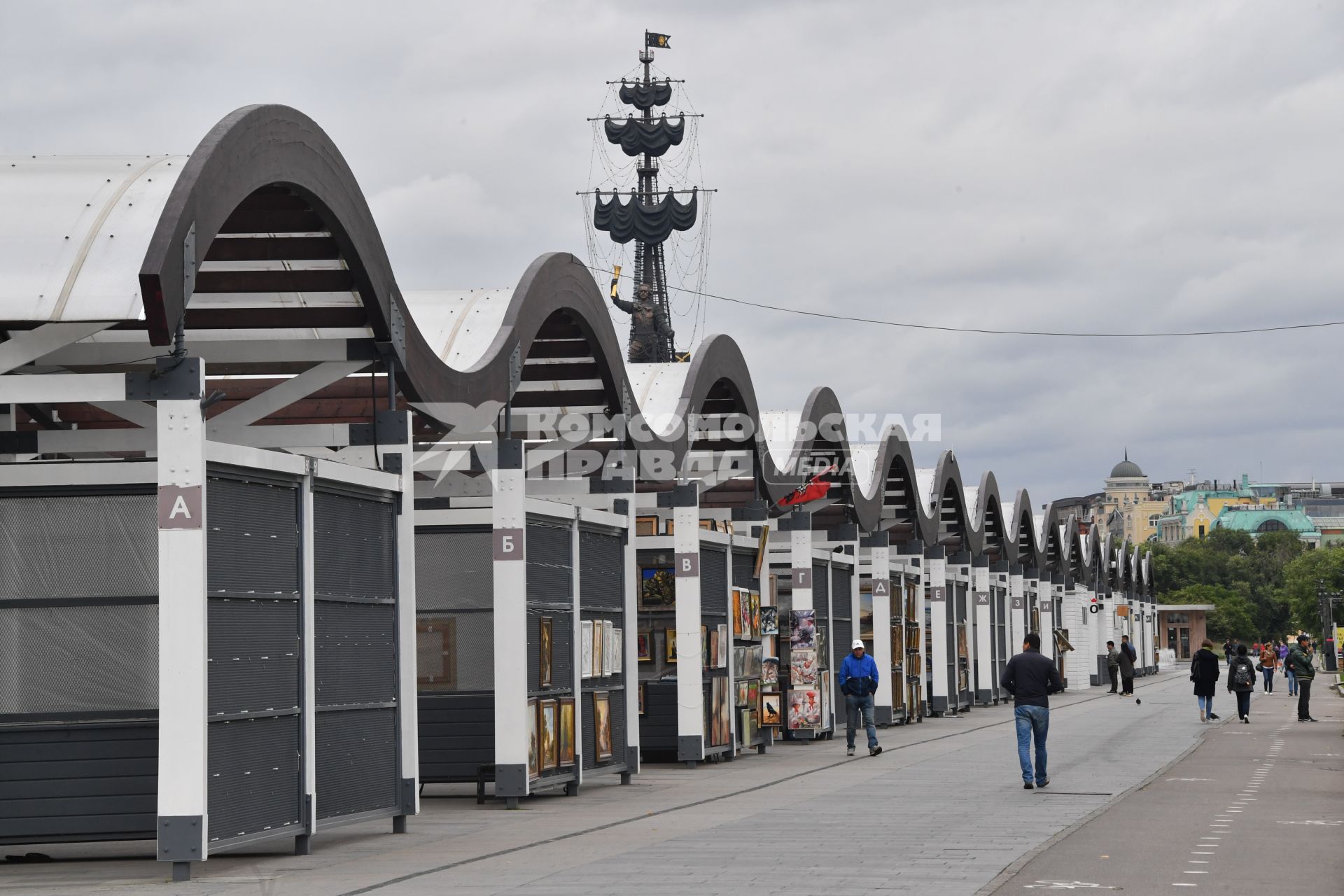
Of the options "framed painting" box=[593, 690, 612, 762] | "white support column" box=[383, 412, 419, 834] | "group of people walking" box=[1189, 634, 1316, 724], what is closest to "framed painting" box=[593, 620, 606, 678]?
"framed painting" box=[593, 690, 612, 762]

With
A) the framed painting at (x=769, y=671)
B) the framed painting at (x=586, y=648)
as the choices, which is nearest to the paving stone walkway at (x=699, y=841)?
the framed painting at (x=586, y=648)

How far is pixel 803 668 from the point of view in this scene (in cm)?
2927

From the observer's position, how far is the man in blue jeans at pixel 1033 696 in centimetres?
2012

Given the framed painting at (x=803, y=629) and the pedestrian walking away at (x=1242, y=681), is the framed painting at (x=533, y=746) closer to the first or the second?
the framed painting at (x=803, y=629)

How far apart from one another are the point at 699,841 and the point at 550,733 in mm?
4537

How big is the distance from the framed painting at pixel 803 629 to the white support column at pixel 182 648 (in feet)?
57.0

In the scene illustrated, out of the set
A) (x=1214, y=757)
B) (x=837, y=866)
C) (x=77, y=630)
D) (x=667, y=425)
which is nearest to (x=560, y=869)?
(x=837, y=866)

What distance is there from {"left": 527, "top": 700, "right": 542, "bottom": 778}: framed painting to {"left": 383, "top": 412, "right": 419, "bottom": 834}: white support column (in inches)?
99.8

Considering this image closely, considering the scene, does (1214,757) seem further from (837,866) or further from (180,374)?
(180,374)

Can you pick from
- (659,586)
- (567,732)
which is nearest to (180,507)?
(567,732)

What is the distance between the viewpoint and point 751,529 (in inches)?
1131

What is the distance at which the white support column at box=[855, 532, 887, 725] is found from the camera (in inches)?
1385

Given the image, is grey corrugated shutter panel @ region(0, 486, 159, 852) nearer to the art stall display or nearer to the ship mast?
the art stall display

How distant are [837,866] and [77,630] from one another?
563 cm
